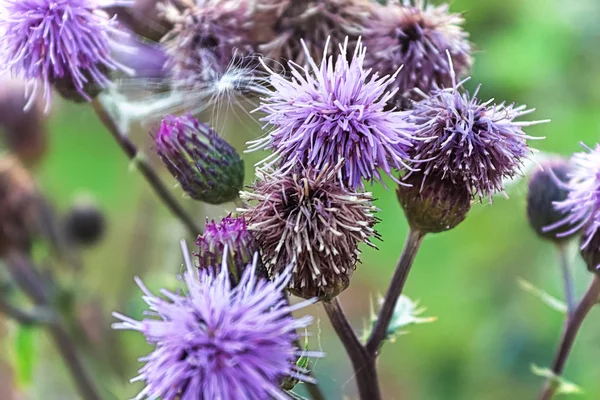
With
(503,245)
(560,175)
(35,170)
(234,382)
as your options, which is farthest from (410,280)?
(234,382)

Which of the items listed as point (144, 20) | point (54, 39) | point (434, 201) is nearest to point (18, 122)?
point (144, 20)

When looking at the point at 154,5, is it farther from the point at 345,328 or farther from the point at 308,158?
the point at 345,328

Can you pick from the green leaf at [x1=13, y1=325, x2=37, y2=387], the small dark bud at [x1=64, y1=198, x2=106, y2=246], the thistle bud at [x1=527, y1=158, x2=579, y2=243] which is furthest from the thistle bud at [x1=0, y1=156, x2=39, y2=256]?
the thistle bud at [x1=527, y1=158, x2=579, y2=243]

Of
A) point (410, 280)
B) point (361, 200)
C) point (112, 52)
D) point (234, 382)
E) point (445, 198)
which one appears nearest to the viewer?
point (234, 382)

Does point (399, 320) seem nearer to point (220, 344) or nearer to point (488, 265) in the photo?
point (220, 344)

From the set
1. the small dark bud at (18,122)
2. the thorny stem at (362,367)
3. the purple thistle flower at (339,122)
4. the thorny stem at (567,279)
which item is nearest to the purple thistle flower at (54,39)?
the purple thistle flower at (339,122)
